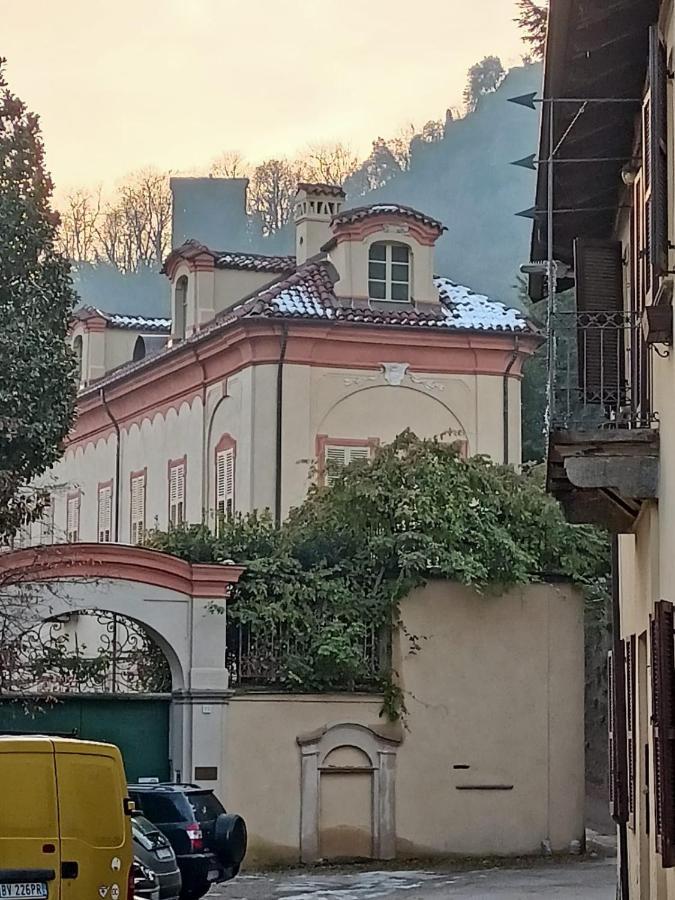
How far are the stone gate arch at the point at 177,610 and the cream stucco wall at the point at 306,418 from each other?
6598 millimetres

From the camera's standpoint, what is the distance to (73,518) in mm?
45156

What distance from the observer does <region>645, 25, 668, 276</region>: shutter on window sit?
1138 centimetres

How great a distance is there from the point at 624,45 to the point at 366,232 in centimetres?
2148

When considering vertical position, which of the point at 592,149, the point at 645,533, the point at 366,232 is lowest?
the point at 645,533

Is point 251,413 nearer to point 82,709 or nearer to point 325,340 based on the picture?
point 325,340

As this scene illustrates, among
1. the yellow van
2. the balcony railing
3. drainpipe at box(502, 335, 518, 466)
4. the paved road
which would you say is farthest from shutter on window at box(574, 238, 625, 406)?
drainpipe at box(502, 335, 518, 466)

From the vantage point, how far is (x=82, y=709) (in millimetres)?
25031

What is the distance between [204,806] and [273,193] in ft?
208

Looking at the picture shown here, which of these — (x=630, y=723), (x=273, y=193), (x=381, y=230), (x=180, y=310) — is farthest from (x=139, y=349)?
(x=273, y=193)

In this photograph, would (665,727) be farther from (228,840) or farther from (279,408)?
(279,408)

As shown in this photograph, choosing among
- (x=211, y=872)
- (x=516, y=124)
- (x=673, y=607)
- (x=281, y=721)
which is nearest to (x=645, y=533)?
(x=673, y=607)

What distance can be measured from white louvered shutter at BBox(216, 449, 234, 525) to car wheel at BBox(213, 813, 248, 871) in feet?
46.6

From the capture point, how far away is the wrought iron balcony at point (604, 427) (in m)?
13.2

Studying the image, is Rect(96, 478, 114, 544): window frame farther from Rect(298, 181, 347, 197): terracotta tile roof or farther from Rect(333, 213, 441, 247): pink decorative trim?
Rect(333, 213, 441, 247): pink decorative trim
